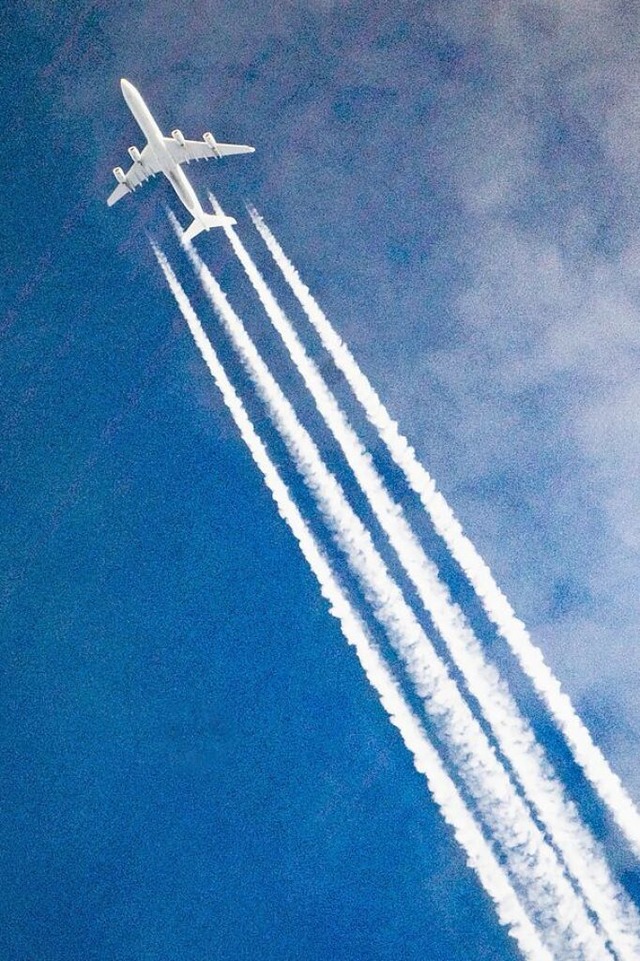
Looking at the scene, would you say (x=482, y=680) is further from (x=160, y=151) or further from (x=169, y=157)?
(x=160, y=151)

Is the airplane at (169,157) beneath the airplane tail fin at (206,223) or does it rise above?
above

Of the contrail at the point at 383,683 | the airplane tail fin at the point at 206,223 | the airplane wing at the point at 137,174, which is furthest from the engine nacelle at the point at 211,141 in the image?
the contrail at the point at 383,683

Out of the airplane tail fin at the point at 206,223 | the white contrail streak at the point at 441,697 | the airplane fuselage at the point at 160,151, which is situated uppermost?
the airplane fuselage at the point at 160,151

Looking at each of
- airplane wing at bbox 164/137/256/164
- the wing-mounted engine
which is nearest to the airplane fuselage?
airplane wing at bbox 164/137/256/164

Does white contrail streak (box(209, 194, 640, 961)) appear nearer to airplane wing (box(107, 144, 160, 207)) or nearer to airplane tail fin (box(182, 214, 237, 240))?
airplane tail fin (box(182, 214, 237, 240))

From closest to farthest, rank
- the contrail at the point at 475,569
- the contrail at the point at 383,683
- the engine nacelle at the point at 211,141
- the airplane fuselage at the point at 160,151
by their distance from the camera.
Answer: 1. the contrail at the point at 383,683
2. the contrail at the point at 475,569
3. the engine nacelle at the point at 211,141
4. the airplane fuselage at the point at 160,151

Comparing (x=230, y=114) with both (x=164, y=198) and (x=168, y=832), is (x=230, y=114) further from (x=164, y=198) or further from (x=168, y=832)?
(x=168, y=832)

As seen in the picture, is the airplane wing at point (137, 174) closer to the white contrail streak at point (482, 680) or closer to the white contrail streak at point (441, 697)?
the white contrail streak at point (441, 697)

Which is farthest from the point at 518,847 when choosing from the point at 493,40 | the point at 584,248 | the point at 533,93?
the point at 493,40

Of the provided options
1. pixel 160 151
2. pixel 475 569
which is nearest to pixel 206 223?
pixel 160 151
